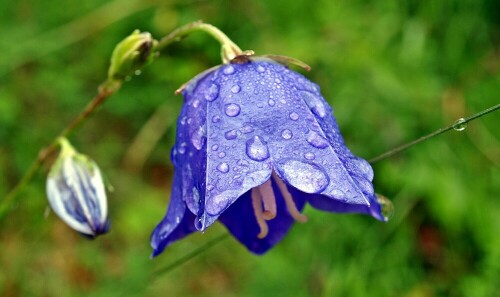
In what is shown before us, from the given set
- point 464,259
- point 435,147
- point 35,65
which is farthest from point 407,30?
point 35,65

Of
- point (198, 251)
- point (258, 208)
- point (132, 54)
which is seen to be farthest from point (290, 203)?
point (132, 54)

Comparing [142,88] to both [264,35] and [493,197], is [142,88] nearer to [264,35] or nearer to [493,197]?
[264,35]

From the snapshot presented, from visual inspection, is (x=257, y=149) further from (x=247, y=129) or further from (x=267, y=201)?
(x=267, y=201)

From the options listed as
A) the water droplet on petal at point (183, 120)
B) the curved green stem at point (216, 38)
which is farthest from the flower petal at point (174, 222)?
the curved green stem at point (216, 38)

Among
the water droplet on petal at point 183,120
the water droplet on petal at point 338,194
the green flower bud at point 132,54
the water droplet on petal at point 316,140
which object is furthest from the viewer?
the green flower bud at point 132,54

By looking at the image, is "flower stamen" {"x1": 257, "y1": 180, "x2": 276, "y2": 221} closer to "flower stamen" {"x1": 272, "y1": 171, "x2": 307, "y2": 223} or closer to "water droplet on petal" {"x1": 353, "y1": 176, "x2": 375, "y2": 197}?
"flower stamen" {"x1": 272, "y1": 171, "x2": 307, "y2": 223}

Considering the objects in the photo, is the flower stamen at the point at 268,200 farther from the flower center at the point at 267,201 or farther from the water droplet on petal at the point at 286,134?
the water droplet on petal at the point at 286,134

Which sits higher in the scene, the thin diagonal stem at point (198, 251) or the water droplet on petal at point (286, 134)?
the water droplet on petal at point (286, 134)
